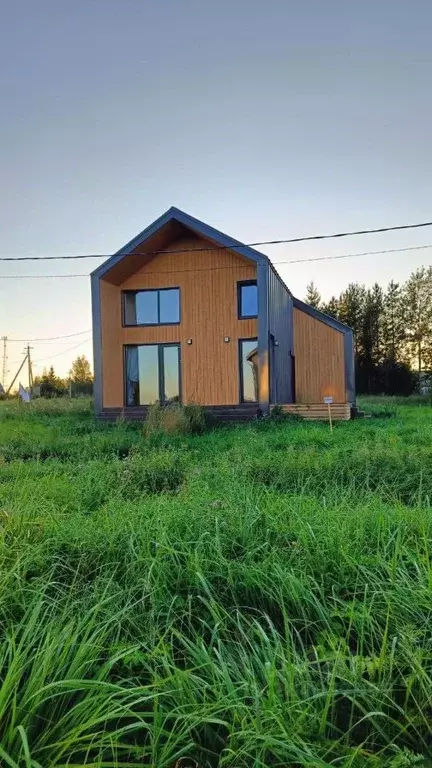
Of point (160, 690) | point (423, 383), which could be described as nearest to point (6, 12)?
point (160, 690)

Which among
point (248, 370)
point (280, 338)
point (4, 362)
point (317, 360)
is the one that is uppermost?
point (4, 362)

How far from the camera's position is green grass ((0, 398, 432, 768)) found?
129 centimetres

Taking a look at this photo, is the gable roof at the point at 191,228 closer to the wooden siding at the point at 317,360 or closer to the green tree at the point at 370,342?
the wooden siding at the point at 317,360

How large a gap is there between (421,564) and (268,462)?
335cm

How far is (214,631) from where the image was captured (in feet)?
5.70

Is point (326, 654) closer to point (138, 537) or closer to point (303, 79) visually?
point (138, 537)

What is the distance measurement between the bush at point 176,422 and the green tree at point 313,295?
41361mm

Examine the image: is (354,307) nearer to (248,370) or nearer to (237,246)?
(248,370)

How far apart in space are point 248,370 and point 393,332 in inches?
1321

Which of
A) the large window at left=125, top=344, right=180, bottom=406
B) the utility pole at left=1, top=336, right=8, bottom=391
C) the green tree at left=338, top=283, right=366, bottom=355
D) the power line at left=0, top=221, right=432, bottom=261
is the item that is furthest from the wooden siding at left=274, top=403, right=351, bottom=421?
the utility pole at left=1, top=336, right=8, bottom=391

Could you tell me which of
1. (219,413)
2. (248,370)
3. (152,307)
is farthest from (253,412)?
(152,307)

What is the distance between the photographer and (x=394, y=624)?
1845 mm

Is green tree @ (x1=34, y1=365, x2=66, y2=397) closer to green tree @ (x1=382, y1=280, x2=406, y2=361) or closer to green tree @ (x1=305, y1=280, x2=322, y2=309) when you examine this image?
green tree @ (x1=305, y1=280, x2=322, y2=309)

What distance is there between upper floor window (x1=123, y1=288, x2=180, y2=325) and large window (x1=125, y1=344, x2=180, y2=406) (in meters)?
0.92
